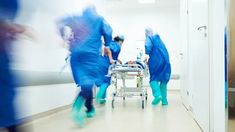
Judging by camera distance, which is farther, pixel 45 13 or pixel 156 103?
pixel 156 103

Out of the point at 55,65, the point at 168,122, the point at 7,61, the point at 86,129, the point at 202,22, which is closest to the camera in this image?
the point at 7,61

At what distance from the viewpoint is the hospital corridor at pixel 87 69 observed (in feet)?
4.62

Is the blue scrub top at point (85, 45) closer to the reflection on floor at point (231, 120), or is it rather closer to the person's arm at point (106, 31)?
the person's arm at point (106, 31)

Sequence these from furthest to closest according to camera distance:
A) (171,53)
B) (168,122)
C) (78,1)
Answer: (171,53)
(78,1)
(168,122)

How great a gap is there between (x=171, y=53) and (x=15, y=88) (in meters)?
7.31

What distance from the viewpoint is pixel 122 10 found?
341 inches

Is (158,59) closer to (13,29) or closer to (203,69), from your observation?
(203,69)

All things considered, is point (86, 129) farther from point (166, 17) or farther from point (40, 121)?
point (166, 17)

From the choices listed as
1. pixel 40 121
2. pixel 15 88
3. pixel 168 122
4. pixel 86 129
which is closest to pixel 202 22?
pixel 168 122

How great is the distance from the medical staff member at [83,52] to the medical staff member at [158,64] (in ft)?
5.65

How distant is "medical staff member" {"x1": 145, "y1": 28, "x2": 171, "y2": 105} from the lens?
4.71 m

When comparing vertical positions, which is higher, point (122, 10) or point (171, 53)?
point (122, 10)

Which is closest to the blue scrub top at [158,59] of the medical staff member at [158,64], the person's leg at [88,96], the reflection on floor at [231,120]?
the medical staff member at [158,64]

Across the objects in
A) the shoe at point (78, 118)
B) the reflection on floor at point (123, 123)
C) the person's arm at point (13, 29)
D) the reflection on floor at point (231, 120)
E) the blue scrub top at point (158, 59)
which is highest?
the person's arm at point (13, 29)
